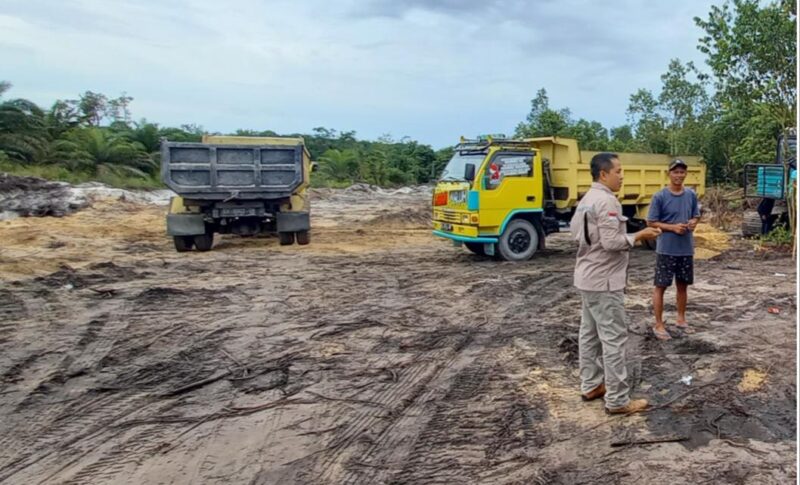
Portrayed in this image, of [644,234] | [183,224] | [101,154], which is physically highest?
[101,154]

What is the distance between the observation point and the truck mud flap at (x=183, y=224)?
12.1 metres

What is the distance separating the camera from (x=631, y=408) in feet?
14.0

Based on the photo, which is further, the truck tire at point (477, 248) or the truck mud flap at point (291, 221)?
the truck mud flap at point (291, 221)

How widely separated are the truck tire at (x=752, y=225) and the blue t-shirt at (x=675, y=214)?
30.0 ft

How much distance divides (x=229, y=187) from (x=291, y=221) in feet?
5.20

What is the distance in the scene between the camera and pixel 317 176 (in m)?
34.7

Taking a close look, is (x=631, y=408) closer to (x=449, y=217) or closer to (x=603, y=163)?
(x=603, y=163)

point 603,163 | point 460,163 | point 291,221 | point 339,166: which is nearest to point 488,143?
point 460,163

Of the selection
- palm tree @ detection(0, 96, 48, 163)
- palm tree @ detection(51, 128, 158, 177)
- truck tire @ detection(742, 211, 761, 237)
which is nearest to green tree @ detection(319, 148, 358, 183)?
palm tree @ detection(51, 128, 158, 177)

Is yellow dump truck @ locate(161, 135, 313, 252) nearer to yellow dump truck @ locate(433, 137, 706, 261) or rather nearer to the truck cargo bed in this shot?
the truck cargo bed

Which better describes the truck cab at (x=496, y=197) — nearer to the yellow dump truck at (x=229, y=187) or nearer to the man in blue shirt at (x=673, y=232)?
the yellow dump truck at (x=229, y=187)

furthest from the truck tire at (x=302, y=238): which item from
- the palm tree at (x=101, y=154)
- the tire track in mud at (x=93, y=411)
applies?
the palm tree at (x=101, y=154)

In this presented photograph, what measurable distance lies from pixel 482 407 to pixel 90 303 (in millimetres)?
5489

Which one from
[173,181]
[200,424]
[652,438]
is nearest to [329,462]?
[200,424]
